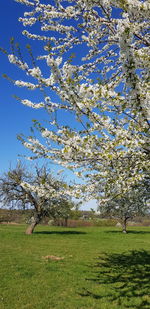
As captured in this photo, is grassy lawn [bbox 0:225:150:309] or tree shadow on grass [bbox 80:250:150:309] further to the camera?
tree shadow on grass [bbox 80:250:150:309]

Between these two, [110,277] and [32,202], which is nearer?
[110,277]

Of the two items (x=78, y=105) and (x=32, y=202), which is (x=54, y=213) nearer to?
(x=32, y=202)

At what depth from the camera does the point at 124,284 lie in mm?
8344

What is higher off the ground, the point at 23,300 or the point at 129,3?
the point at 129,3

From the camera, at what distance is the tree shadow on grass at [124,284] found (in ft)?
23.4

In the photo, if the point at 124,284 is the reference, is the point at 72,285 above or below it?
below

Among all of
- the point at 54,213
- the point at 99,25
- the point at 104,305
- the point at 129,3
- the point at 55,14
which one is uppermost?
the point at 55,14

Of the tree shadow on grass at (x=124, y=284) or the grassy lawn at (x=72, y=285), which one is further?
the tree shadow on grass at (x=124, y=284)

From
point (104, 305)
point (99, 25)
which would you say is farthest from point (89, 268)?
point (99, 25)

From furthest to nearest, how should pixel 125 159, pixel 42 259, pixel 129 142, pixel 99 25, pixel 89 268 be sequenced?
pixel 42 259
pixel 89 268
pixel 99 25
pixel 125 159
pixel 129 142

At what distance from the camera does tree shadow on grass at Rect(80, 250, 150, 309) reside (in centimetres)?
714

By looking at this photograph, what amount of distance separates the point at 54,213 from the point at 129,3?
89.4 feet

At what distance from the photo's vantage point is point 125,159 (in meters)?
5.18

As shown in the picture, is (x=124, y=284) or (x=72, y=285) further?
(x=72, y=285)
